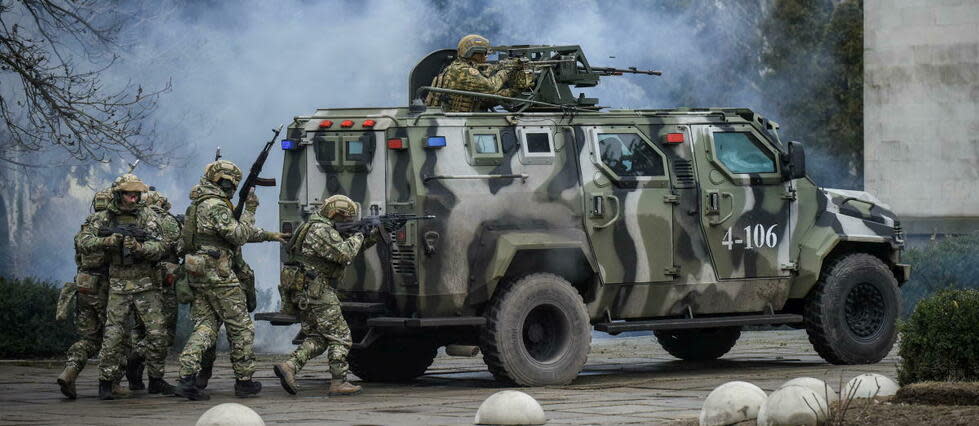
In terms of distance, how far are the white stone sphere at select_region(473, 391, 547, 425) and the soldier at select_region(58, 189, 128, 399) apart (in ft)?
12.7

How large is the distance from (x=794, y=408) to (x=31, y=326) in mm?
9985

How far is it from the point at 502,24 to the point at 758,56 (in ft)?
33.4

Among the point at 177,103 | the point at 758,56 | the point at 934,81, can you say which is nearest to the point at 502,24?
the point at 177,103

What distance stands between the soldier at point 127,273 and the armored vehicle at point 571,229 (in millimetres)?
1036

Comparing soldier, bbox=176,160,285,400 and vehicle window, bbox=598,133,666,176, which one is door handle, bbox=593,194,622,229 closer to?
vehicle window, bbox=598,133,666,176

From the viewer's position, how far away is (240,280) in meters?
13.2

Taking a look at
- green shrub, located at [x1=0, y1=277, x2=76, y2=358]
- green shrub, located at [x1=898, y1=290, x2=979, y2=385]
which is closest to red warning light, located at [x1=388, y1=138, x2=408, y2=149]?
green shrub, located at [x1=898, y1=290, x2=979, y2=385]

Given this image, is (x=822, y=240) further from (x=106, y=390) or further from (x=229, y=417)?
(x=229, y=417)

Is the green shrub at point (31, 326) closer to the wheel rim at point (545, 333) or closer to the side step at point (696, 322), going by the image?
the wheel rim at point (545, 333)

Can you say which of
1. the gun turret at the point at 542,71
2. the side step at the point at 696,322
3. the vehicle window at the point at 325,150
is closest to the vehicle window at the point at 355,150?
the vehicle window at the point at 325,150

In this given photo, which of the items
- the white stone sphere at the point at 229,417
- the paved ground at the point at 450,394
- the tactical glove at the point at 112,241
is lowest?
the paved ground at the point at 450,394

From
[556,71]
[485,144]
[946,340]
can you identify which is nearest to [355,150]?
[485,144]

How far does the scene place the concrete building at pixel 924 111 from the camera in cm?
2334

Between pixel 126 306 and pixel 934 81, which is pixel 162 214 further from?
pixel 934 81
